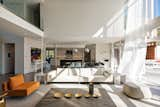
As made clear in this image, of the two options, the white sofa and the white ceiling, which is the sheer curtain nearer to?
the white sofa

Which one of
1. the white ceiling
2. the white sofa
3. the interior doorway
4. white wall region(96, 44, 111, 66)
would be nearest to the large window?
the white sofa

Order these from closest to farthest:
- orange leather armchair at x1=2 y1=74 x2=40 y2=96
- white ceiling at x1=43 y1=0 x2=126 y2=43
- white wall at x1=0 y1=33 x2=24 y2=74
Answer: orange leather armchair at x1=2 y1=74 x2=40 y2=96 < white ceiling at x1=43 y1=0 x2=126 y2=43 < white wall at x1=0 y1=33 x2=24 y2=74

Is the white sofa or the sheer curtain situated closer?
the sheer curtain

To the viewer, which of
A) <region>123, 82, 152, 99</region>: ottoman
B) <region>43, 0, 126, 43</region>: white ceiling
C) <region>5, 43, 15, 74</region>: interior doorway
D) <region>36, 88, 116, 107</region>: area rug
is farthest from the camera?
<region>5, 43, 15, 74</region>: interior doorway

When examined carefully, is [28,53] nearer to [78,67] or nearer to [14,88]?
[78,67]

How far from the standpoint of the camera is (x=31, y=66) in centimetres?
1020

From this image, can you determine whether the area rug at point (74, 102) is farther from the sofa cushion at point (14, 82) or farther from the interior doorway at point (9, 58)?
the interior doorway at point (9, 58)

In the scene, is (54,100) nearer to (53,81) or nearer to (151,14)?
(53,81)

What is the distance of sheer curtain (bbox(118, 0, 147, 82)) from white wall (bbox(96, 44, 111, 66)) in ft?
21.7

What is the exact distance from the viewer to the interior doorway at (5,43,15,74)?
927 cm

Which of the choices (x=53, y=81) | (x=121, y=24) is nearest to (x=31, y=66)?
(x=53, y=81)

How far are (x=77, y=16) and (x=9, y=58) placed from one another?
17.2 feet

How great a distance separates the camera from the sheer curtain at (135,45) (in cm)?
590

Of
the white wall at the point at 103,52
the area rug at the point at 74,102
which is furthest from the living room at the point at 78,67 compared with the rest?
the white wall at the point at 103,52
